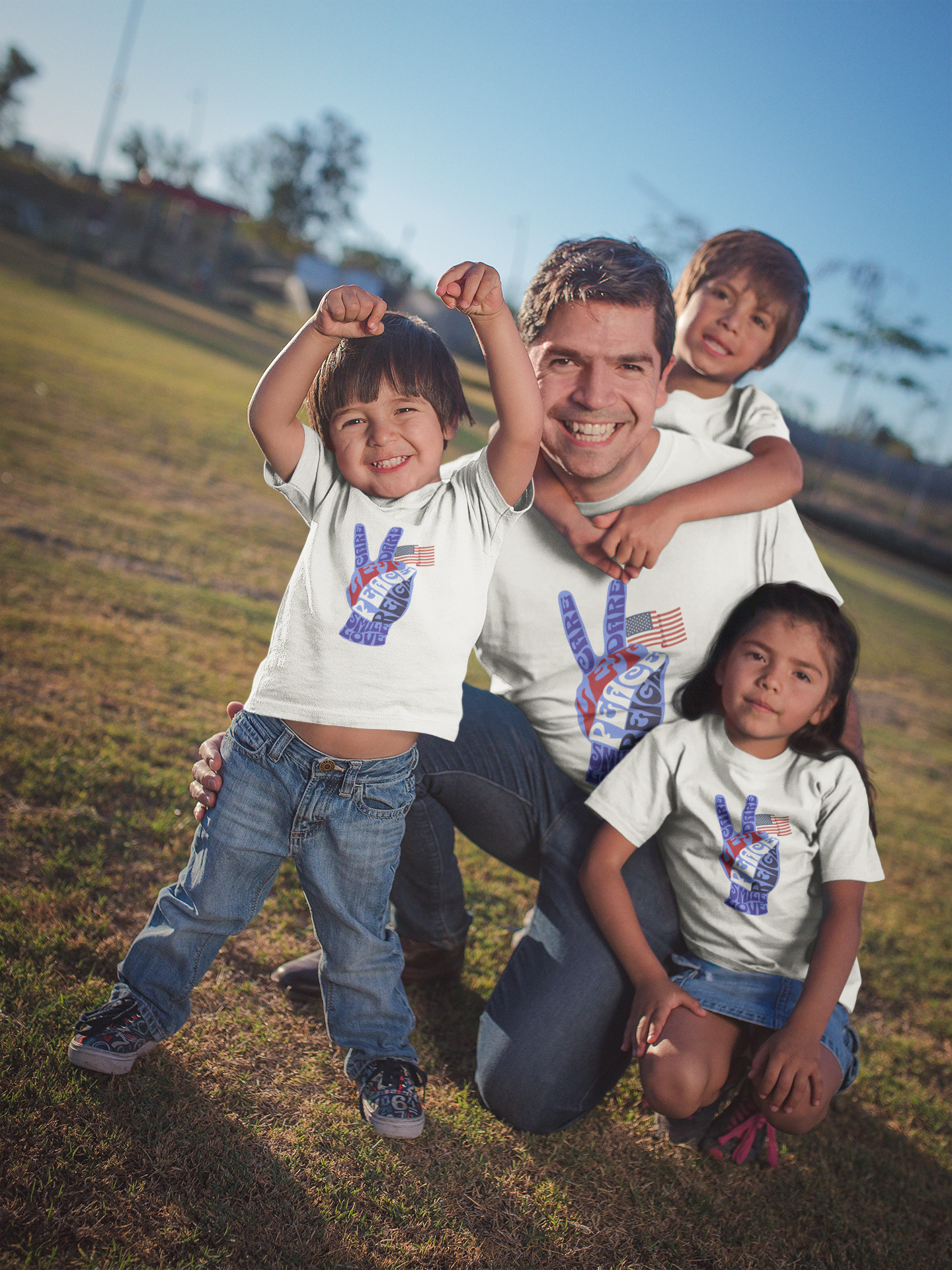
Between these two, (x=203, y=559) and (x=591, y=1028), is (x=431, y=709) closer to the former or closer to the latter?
(x=591, y=1028)

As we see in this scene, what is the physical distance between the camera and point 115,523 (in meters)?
6.05

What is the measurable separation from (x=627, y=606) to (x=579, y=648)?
0.17 metres

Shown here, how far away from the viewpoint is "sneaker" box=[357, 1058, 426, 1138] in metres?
1.89

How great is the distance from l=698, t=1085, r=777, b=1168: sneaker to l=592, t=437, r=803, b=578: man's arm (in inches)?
50.9

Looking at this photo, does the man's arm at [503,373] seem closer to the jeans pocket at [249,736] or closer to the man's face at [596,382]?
the man's face at [596,382]

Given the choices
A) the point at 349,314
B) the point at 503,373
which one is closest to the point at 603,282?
the point at 503,373

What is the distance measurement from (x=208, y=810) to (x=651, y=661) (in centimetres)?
117

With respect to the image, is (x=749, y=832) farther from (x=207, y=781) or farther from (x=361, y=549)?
(x=207, y=781)

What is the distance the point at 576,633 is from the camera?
244 cm

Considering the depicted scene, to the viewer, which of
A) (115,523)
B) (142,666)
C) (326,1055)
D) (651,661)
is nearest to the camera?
(326,1055)

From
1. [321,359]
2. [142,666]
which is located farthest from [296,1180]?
[142,666]

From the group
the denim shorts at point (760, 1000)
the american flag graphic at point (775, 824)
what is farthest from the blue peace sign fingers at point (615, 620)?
the denim shorts at point (760, 1000)

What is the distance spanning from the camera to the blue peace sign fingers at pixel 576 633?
2436mm

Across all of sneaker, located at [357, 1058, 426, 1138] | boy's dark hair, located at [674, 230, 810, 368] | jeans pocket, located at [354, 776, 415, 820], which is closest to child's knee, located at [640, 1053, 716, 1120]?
sneaker, located at [357, 1058, 426, 1138]
